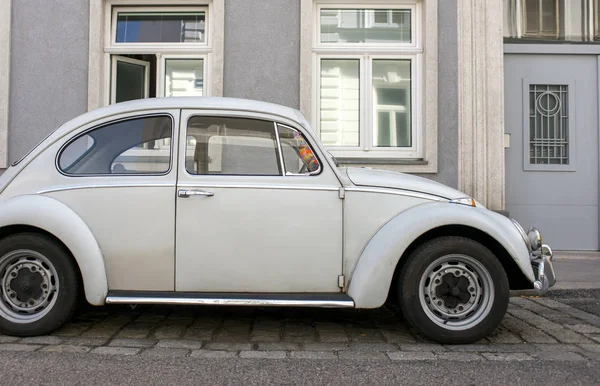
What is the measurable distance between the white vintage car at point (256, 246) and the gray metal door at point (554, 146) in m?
4.40

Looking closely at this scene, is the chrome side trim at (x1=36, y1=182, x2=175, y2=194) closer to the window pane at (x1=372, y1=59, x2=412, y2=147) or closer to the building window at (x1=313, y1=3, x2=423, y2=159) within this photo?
the building window at (x1=313, y1=3, x2=423, y2=159)

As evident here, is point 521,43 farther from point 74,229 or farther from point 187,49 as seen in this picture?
point 74,229

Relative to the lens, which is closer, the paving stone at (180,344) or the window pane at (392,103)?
the paving stone at (180,344)

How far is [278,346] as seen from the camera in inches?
144

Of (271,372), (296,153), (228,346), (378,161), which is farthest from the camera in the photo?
(378,161)

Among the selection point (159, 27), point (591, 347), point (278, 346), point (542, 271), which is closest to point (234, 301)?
point (278, 346)

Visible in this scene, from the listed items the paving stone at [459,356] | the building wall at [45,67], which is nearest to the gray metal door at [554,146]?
the paving stone at [459,356]

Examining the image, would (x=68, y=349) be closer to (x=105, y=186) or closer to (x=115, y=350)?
(x=115, y=350)

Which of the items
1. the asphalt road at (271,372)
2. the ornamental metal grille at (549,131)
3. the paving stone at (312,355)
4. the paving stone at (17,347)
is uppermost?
the ornamental metal grille at (549,131)

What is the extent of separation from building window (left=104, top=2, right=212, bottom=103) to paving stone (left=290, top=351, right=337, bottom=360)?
5248mm

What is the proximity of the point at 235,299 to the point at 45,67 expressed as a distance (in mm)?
5741

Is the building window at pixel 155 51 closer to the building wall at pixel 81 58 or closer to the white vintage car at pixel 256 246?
the building wall at pixel 81 58

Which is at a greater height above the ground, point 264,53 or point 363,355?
point 264,53

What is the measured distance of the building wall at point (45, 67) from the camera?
762 cm
